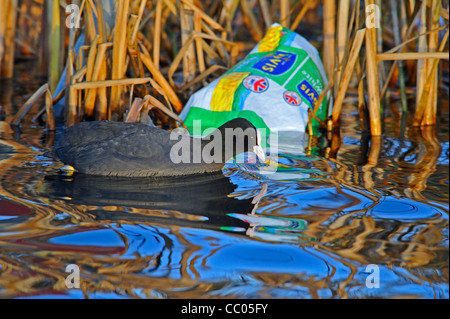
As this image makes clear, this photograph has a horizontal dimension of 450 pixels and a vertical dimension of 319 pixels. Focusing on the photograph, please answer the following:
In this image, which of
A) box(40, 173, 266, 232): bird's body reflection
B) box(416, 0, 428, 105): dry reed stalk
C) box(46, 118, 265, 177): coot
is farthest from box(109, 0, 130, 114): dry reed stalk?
box(416, 0, 428, 105): dry reed stalk

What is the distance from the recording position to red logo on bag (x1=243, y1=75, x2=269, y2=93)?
4.64 meters

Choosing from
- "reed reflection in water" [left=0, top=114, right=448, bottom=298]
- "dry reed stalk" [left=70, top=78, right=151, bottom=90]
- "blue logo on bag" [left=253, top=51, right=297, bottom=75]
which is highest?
"blue logo on bag" [left=253, top=51, right=297, bottom=75]

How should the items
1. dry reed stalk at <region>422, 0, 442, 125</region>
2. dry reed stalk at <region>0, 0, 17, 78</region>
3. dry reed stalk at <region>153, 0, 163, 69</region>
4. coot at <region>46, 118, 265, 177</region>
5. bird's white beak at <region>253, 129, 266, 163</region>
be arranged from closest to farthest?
coot at <region>46, 118, 265, 177</region>, bird's white beak at <region>253, 129, 266, 163</region>, dry reed stalk at <region>422, 0, 442, 125</region>, dry reed stalk at <region>153, 0, 163, 69</region>, dry reed stalk at <region>0, 0, 17, 78</region>

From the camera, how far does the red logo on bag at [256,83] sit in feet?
15.2

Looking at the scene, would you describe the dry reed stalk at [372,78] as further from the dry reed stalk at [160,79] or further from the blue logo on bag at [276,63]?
the dry reed stalk at [160,79]

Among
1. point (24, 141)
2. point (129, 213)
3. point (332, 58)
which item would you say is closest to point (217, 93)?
point (332, 58)

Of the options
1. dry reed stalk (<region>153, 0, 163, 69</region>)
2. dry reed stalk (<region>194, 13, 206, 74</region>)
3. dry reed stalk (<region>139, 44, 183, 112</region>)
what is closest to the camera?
dry reed stalk (<region>139, 44, 183, 112</region>)

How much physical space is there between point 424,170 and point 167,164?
5.51 ft

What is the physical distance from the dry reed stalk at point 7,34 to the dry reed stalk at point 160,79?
67.4 inches

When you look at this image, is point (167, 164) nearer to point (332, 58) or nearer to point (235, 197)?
point (235, 197)

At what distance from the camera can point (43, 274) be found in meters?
2.35

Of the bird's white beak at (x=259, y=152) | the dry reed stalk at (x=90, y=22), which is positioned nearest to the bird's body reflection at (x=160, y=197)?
the bird's white beak at (x=259, y=152)

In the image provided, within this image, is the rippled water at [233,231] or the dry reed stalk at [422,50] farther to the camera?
the dry reed stalk at [422,50]

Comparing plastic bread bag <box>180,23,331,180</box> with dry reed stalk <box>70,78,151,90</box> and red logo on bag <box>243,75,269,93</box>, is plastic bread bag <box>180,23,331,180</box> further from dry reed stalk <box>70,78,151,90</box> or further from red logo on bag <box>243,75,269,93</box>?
dry reed stalk <box>70,78,151,90</box>
